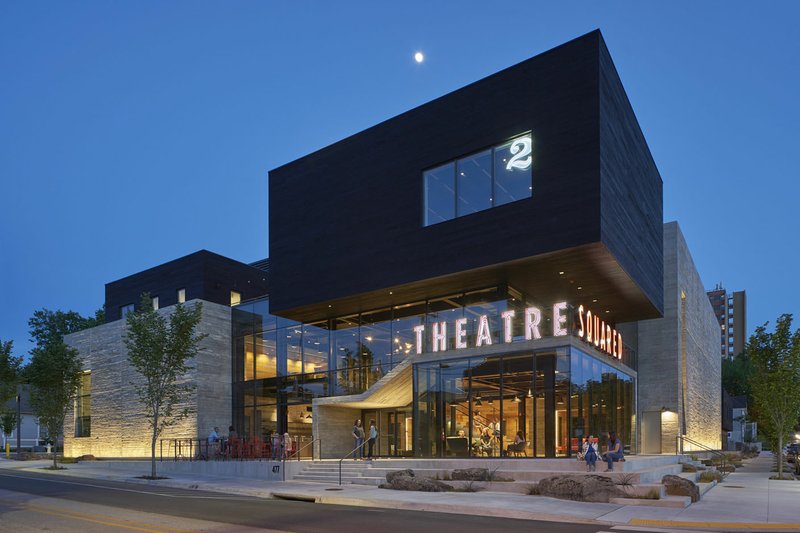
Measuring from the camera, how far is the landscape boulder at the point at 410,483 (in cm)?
2288

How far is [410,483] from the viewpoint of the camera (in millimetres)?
23328

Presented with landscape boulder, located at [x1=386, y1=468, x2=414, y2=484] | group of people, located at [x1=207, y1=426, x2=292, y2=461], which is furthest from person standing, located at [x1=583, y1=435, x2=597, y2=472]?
group of people, located at [x1=207, y1=426, x2=292, y2=461]

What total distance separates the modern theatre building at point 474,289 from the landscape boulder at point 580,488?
12.7ft

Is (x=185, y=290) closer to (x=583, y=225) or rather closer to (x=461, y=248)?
(x=461, y=248)

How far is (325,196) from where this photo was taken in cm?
3416

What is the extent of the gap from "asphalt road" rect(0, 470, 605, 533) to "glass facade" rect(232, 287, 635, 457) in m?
8.94

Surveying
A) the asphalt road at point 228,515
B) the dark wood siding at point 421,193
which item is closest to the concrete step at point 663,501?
the asphalt road at point 228,515

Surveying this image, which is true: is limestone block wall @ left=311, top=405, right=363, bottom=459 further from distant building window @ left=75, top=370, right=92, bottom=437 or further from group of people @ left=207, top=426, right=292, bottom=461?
distant building window @ left=75, top=370, right=92, bottom=437

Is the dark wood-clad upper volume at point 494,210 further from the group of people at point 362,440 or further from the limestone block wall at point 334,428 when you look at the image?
the group of people at point 362,440

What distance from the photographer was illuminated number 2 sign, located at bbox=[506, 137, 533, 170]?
2678 cm

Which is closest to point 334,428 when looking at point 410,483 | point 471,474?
point 410,483

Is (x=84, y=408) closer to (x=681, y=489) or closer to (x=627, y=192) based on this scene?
(x=627, y=192)

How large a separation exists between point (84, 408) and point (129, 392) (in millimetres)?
6723

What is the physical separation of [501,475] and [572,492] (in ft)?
12.8
